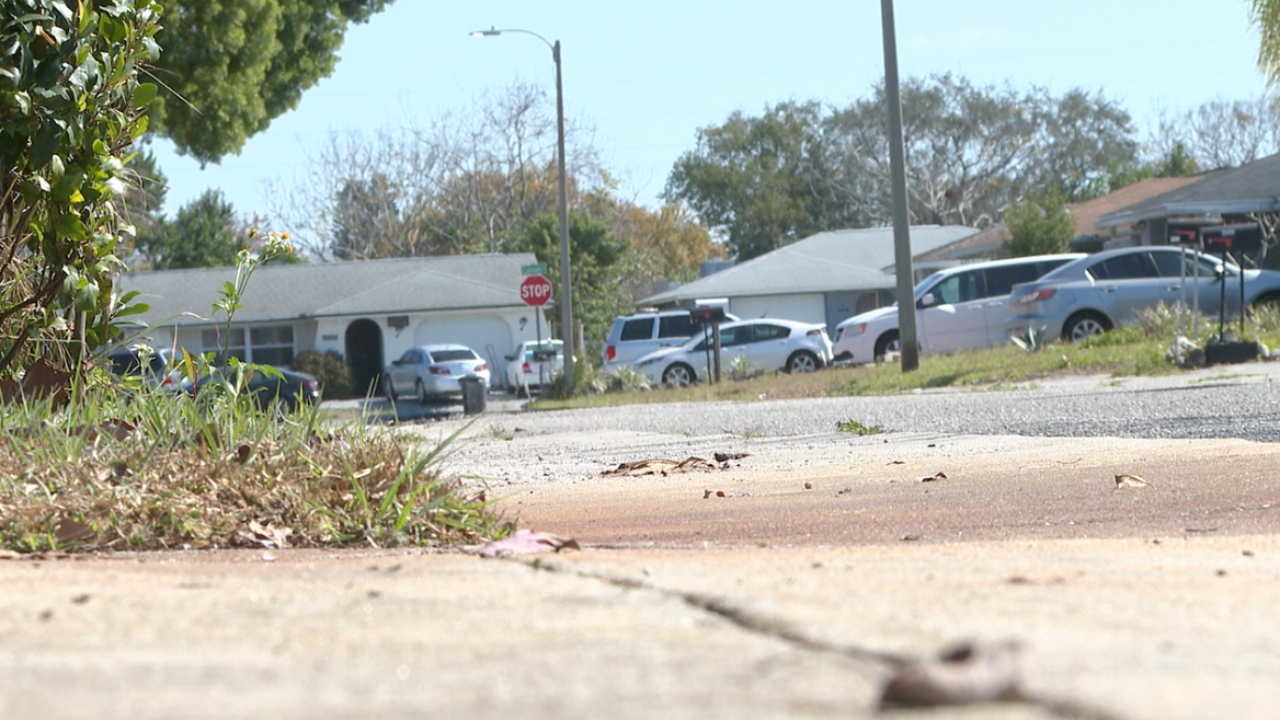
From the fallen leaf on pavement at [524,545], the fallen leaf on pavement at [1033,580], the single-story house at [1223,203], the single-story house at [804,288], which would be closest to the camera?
the fallen leaf on pavement at [1033,580]

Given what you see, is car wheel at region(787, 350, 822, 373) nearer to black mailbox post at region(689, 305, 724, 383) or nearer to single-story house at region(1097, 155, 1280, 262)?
black mailbox post at region(689, 305, 724, 383)

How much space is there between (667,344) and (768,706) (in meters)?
31.2

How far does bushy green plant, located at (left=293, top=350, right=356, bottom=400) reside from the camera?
45.9 m

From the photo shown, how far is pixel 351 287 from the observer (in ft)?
166

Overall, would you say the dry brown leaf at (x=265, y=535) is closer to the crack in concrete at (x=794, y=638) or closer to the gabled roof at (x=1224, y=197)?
the crack in concrete at (x=794, y=638)

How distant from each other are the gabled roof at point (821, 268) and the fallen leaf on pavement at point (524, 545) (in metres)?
44.6

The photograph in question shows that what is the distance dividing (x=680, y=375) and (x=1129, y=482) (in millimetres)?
23500

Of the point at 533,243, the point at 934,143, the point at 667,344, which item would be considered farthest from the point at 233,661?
the point at 934,143

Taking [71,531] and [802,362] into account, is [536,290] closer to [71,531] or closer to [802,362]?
[802,362]

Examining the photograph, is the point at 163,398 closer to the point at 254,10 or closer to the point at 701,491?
the point at 701,491

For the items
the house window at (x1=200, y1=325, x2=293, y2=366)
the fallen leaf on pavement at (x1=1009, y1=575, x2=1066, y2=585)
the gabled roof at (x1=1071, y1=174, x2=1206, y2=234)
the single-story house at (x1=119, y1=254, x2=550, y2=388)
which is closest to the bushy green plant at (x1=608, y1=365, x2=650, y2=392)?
the single-story house at (x1=119, y1=254, x2=550, y2=388)

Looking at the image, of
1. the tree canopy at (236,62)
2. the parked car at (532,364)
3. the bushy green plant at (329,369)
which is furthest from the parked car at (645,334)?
the bushy green plant at (329,369)

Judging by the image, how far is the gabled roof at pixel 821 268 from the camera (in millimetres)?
51469

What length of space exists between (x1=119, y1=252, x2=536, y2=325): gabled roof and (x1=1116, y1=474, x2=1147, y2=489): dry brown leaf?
40.2m
